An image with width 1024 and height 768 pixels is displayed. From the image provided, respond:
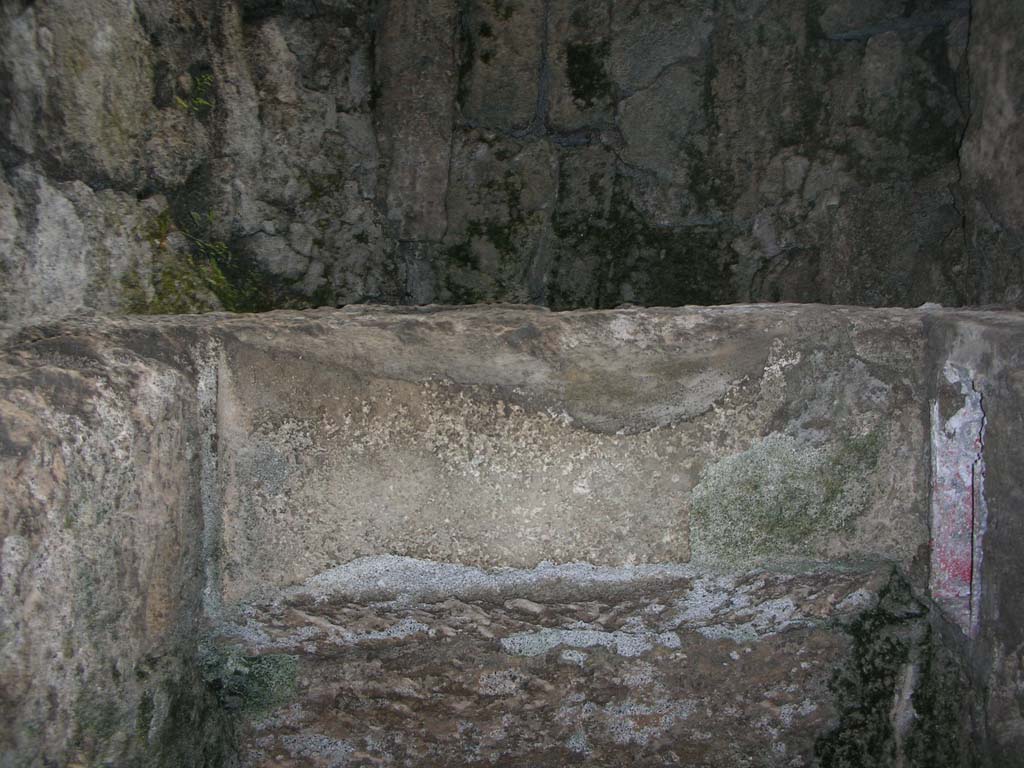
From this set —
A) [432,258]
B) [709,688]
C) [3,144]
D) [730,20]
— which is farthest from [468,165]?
[709,688]

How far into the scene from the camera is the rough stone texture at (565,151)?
1680 millimetres

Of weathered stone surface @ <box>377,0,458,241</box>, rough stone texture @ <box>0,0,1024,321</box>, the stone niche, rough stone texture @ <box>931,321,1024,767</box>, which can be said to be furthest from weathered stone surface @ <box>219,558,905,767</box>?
weathered stone surface @ <box>377,0,458,241</box>

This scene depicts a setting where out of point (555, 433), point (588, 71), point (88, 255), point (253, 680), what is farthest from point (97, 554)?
point (588, 71)

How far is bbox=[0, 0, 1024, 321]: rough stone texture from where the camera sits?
1.68m

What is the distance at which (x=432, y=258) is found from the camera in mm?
1956

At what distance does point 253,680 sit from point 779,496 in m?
0.73

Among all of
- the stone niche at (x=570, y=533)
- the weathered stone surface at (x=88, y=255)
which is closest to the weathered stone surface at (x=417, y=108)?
the weathered stone surface at (x=88, y=255)

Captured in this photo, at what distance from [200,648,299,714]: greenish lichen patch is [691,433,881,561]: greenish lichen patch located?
0.58 meters

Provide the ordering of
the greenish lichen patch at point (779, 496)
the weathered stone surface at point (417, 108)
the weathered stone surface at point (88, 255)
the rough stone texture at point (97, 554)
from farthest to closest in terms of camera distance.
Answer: the weathered stone surface at point (417, 108) → the weathered stone surface at point (88, 255) → the greenish lichen patch at point (779, 496) → the rough stone texture at point (97, 554)

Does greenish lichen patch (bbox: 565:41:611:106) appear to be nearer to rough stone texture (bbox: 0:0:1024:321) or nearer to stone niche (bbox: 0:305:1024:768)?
rough stone texture (bbox: 0:0:1024:321)

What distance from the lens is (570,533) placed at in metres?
1.12

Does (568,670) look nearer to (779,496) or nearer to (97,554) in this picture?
(779,496)

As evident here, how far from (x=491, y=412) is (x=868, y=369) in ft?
1.56

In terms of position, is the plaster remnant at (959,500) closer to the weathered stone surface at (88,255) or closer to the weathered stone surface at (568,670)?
the weathered stone surface at (568,670)
